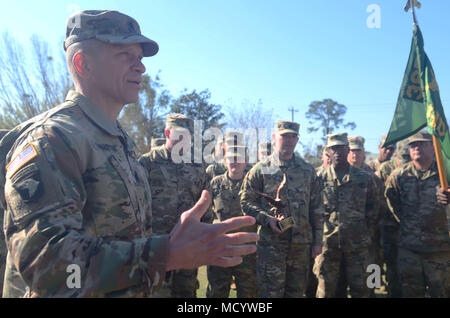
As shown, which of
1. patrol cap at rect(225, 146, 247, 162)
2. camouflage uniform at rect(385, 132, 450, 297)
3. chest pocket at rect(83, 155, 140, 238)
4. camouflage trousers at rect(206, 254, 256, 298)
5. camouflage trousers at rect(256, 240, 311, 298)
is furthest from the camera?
patrol cap at rect(225, 146, 247, 162)

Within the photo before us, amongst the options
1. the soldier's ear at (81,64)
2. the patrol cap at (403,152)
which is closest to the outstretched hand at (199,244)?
the soldier's ear at (81,64)

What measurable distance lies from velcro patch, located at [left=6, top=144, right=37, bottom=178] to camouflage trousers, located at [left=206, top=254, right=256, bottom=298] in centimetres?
415

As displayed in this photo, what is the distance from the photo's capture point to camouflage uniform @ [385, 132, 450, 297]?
4578 mm

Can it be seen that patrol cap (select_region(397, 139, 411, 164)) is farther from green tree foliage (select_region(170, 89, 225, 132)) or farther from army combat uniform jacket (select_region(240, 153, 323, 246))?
green tree foliage (select_region(170, 89, 225, 132))

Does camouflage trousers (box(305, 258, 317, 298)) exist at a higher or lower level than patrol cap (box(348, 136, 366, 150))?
lower

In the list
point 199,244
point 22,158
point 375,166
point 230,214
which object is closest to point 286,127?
point 230,214

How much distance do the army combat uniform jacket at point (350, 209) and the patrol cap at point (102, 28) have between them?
4.22 metres

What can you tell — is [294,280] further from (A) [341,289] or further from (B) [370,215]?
(B) [370,215]

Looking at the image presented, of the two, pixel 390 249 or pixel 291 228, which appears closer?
pixel 291 228

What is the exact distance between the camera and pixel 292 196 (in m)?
4.72

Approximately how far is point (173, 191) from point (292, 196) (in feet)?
5.71

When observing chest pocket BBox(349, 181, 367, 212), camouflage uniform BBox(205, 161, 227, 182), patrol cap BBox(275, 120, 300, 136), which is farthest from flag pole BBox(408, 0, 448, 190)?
camouflage uniform BBox(205, 161, 227, 182)

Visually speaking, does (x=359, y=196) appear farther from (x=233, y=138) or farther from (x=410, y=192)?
(x=233, y=138)

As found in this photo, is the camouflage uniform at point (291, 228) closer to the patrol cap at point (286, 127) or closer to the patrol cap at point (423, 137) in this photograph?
the patrol cap at point (286, 127)
